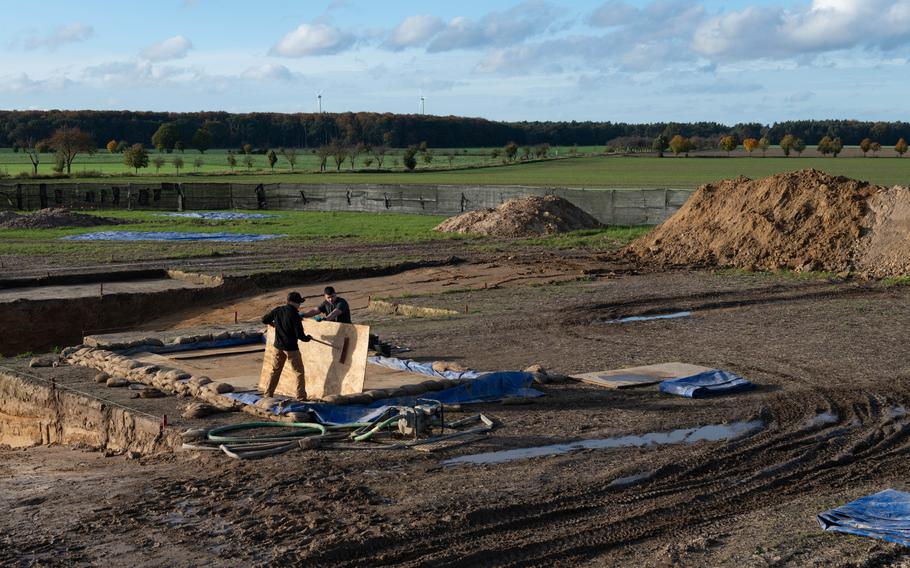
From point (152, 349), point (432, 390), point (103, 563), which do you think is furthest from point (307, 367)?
point (103, 563)

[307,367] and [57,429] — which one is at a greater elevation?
[307,367]

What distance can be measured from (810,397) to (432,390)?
5.15 meters

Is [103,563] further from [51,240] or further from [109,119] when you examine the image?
[109,119]

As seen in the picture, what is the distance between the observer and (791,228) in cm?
3200

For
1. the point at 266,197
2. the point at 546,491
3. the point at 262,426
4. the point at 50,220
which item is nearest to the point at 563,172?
the point at 266,197

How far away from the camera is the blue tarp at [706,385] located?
15.2 meters

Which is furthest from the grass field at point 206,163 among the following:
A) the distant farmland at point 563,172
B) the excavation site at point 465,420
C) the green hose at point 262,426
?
the green hose at point 262,426

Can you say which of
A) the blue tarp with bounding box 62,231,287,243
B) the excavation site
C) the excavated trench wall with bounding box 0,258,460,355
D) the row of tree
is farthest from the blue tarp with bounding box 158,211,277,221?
the row of tree

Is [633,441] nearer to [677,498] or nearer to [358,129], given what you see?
[677,498]

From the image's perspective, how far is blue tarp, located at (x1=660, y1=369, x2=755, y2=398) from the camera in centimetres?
1521

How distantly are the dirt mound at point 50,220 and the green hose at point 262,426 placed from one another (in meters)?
34.3

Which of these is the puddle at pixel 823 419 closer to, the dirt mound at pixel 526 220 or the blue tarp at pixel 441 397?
the blue tarp at pixel 441 397

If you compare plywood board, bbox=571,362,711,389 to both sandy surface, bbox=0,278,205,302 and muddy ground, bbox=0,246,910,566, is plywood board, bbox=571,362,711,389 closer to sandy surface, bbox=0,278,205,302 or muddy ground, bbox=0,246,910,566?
muddy ground, bbox=0,246,910,566

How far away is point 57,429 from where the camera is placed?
15.8 metres
